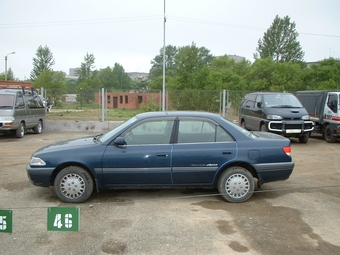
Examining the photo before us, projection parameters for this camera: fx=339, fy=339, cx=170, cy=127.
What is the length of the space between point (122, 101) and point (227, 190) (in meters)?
15.6

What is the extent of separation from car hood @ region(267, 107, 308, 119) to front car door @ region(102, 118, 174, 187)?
807 centimetres

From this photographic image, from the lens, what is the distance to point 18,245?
423 cm

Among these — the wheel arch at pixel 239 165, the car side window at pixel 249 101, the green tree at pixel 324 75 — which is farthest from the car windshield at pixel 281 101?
the green tree at pixel 324 75

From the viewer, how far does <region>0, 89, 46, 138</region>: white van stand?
13484mm

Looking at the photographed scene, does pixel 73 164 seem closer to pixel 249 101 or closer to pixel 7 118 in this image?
pixel 7 118

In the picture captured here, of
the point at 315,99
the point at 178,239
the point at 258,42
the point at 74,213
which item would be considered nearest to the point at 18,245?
the point at 74,213

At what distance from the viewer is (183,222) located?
4.97m

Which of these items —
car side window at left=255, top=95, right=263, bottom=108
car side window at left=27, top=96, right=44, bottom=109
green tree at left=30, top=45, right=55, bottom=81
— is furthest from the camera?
green tree at left=30, top=45, right=55, bottom=81

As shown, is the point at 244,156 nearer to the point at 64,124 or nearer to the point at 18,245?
the point at 18,245

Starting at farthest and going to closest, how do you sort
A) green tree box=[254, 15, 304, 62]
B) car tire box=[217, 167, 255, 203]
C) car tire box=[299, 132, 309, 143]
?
green tree box=[254, 15, 304, 62] → car tire box=[299, 132, 309, 143] → car tire box=[217, 167, 255, 203]

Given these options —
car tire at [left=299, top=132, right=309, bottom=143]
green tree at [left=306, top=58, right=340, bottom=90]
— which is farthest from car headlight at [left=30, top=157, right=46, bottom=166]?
green tree at [left=306, top=58, right=340, bottom=90]

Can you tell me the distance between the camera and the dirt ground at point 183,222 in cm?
421

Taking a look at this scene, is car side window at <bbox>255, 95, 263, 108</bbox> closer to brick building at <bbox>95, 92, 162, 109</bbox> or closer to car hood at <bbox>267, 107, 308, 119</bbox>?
car hood at <bbox>267, 107, 308, 119</bbox>

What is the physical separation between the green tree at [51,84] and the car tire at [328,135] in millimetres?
13784
